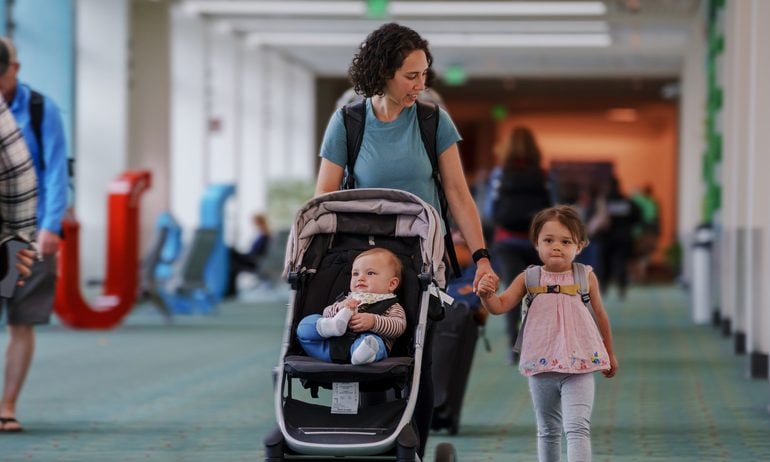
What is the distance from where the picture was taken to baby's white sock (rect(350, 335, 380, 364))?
405 cm

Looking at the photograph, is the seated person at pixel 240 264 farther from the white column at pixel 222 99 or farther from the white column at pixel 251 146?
the white column at pixel 251 146

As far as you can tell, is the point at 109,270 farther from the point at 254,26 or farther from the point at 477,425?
the point at 254,26

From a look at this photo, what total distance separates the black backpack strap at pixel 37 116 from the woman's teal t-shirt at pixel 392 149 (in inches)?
84.9

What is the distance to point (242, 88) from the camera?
25.6 meters

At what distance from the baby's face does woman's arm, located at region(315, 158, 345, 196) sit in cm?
40

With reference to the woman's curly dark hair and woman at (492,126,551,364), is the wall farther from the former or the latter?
the woman's curly dark hair

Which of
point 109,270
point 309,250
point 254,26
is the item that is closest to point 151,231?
point 254,26

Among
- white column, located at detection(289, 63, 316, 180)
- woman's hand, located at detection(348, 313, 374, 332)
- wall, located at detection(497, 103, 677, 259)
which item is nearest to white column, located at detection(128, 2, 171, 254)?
white column, located at detection(289, 63, 316, 180)

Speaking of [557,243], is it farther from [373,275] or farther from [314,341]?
[314,341]

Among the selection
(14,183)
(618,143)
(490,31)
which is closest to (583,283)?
(14,183)

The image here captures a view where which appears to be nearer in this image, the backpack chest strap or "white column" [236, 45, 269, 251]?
the backpack chest strap

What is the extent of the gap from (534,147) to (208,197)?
27.1 ft

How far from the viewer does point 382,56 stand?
4.50m

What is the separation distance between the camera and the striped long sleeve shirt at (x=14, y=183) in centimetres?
422
